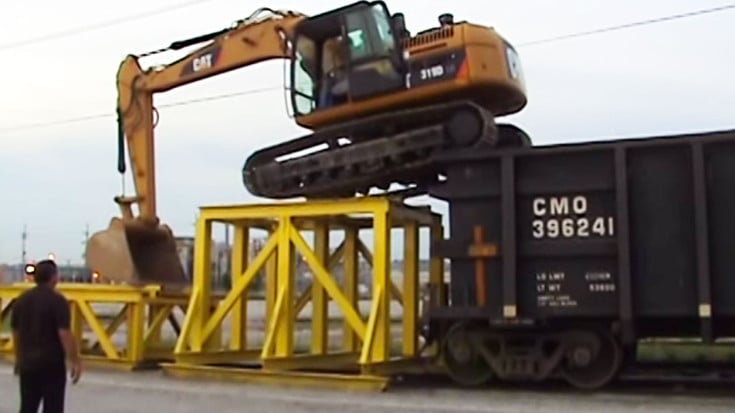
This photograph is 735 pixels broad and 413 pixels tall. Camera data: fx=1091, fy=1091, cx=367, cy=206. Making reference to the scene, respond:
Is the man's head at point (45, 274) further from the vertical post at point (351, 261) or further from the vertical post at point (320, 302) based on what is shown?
the vertical post at point (351, 261)

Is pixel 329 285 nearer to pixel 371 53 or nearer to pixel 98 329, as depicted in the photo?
pixel 371 53

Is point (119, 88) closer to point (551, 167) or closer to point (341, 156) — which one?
point (341, 156)

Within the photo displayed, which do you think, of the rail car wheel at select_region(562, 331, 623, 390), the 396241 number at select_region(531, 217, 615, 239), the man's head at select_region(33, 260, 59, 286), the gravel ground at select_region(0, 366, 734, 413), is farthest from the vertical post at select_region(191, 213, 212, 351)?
the man's head at select_region(33, 260, 59, 286)

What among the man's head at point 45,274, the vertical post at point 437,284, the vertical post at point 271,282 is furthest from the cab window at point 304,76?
the man's head at point 45,274

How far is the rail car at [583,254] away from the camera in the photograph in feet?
39.3

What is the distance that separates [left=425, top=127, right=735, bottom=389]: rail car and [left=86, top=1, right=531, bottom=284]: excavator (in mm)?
1118

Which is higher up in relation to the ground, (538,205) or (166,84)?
(166,84)

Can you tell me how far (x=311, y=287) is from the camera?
52.9ft

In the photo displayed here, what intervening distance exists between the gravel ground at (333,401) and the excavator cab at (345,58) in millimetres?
4186

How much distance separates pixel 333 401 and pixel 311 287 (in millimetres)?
4661

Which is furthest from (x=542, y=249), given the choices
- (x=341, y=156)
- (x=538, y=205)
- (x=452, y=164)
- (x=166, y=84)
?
(x=166, y=84)

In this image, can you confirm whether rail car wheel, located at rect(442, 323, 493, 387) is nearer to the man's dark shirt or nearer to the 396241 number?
the 396241 number

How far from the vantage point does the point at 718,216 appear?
11945mm

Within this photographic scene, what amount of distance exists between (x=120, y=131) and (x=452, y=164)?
6.86 meters
